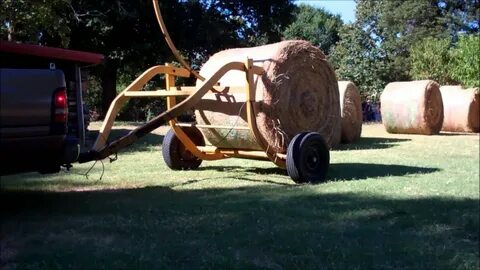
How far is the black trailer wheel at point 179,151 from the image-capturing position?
1029cm

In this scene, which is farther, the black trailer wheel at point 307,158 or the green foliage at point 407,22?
the green foliage at point 407,22

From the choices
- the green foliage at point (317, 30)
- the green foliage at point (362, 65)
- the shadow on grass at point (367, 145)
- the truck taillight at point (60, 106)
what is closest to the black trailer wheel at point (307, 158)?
the truck taillight at point (60, 106)

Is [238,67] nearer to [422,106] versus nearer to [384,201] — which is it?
[384,201]

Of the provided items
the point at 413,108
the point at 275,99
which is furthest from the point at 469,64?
the point at 275,99

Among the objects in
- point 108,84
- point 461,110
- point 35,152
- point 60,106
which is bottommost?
point 461,110

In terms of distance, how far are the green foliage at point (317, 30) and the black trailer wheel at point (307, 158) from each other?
155ft

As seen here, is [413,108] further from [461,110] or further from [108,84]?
[108,84]

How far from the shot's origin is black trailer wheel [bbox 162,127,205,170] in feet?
33.8

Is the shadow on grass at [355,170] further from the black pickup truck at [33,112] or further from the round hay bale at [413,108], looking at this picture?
the round hay bale at [413,108]

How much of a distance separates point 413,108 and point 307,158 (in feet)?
42.5

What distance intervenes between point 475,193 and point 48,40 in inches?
783

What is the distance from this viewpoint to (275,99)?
9.41 metres

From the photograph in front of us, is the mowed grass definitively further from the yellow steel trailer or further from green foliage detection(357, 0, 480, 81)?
green foliage detection(357, 0, 480, 81)

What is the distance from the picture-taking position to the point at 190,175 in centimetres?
972
